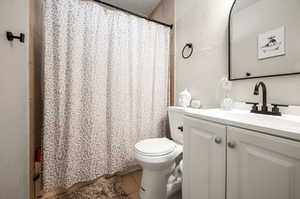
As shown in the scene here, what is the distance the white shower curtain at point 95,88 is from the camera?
1146 mm

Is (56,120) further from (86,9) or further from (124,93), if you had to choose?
(86,9)

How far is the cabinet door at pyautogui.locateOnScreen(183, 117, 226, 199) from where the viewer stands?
637 mm

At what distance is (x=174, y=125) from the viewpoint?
1449 mm

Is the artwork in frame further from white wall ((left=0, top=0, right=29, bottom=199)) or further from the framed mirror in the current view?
white wall ((left=0, top=0, right=29, bottom=199))

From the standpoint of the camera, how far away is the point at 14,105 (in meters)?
0.97

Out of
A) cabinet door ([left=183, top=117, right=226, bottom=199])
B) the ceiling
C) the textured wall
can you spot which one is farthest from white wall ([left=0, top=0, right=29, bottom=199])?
the textured wall

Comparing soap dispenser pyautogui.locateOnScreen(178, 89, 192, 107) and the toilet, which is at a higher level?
soap dispenser pyautogui.locateOnScreen(178, 89, 192, 107)

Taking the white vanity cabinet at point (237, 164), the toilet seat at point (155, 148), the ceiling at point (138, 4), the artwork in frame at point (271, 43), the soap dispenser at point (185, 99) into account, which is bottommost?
the toilet seat at point (155, 148)

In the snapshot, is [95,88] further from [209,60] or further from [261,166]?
[261,166]

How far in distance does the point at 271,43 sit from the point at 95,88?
144 centimetres

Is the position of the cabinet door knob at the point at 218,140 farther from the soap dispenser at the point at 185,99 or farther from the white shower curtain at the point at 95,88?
the white shower curtain at the point at 95,88

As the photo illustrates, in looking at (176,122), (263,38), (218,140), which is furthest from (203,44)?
(218,140)

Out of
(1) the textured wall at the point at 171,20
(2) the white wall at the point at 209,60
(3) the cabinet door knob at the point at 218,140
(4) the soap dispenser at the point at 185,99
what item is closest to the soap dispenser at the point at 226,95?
(2) the white wall at the point at 209,60

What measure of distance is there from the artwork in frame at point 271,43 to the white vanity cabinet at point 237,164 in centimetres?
69
